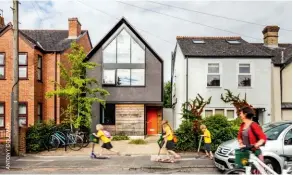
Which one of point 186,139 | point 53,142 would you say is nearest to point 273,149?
point 186,139

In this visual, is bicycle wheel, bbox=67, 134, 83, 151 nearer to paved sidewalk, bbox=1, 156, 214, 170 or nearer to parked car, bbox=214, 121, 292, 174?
paved sidewalk, bbox=1, 156, 214, 170

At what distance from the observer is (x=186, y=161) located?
13.7 meters

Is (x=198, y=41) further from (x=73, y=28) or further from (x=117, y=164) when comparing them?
(x=117, y=164)

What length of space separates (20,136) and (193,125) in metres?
8.03

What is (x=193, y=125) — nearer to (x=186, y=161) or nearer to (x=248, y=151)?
(x=186, y=161)

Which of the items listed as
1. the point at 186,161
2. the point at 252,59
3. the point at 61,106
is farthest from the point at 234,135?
the point at 61,106

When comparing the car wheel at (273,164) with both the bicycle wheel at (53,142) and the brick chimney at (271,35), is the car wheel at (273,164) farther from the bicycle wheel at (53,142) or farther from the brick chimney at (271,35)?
the brick chimney at (271,35)

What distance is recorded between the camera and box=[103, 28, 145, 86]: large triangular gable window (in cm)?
2555

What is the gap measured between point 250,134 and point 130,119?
59.3 ft

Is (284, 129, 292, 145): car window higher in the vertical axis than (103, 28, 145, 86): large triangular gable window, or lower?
lower

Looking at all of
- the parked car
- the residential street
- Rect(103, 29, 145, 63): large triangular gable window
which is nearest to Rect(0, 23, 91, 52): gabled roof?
Rect(103, 29, 145, 63): large triangular gable window

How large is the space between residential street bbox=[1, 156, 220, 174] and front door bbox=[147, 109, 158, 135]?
13.8 m

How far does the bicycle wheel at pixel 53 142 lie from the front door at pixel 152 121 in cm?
1096

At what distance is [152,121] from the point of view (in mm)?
28188
